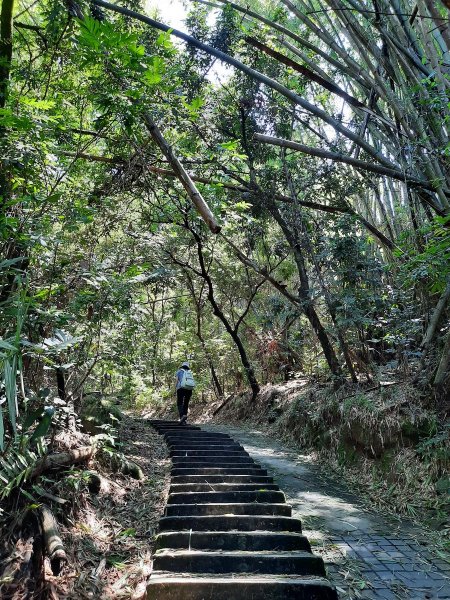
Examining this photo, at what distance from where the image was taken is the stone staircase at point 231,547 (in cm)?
261

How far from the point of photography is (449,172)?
546cm

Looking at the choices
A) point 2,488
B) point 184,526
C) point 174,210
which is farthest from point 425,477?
point 174,210

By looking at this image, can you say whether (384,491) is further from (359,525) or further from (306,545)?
(306,545)

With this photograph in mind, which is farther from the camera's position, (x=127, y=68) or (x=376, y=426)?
(x=376, y=426)

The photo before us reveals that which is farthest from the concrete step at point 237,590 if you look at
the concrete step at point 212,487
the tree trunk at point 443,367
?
the tree trunk at point 443,367

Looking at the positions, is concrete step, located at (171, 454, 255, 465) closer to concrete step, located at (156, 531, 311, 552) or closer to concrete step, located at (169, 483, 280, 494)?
concrete step, located at (169, 483, 280, 494)

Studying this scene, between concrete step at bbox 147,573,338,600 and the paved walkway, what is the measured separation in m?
0.38

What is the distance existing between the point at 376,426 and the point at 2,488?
15.3ft

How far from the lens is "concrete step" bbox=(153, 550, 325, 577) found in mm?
2906

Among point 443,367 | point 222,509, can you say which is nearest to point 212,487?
point 222,509

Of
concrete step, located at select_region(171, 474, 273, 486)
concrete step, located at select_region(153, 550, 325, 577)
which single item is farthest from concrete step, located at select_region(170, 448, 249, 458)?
concrete step, located at select_region(153, 550, 325, 577)

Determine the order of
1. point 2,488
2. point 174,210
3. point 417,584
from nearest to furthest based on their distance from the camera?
1. point 2,488
2. point 417,584
3. point 174,210

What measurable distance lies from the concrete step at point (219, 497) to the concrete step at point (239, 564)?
3.92ft

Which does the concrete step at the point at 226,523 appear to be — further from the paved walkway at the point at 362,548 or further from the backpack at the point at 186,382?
the backpack at the point at 186,382
